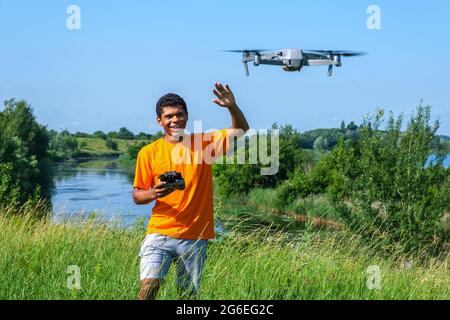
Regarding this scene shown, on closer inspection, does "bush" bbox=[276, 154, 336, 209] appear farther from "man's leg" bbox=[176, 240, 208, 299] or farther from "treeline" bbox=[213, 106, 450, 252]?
"man's leg" bbox=[176, 240, 208, 299]

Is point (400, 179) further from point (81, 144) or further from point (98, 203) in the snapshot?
point (81, 144)

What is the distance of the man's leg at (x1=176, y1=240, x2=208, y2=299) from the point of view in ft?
13.4

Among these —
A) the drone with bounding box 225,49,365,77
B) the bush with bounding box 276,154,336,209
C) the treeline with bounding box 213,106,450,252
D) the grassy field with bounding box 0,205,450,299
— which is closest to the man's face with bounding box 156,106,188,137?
the grassy field with bounding box 0,205,450,299

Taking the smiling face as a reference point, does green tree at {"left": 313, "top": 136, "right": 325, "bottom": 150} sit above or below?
below

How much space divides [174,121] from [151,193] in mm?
499

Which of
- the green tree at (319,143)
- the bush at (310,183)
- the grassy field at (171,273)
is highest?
the grassy field at (171,273)

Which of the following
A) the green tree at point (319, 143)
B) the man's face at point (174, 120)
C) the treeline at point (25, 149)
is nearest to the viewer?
the man's face at point (174, 120)

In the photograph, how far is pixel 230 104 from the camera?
4.31 metres

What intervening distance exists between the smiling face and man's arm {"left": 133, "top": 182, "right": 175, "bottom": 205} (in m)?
0.38

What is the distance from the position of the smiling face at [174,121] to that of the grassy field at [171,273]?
1093 mm

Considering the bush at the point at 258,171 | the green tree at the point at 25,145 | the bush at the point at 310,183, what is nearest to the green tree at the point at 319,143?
the bush at the point at 258,171

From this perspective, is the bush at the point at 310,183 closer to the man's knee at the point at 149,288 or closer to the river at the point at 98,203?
the river at the point at 98,203

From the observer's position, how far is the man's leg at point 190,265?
4.09 metres

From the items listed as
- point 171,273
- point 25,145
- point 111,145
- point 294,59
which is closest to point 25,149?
point 25,145
